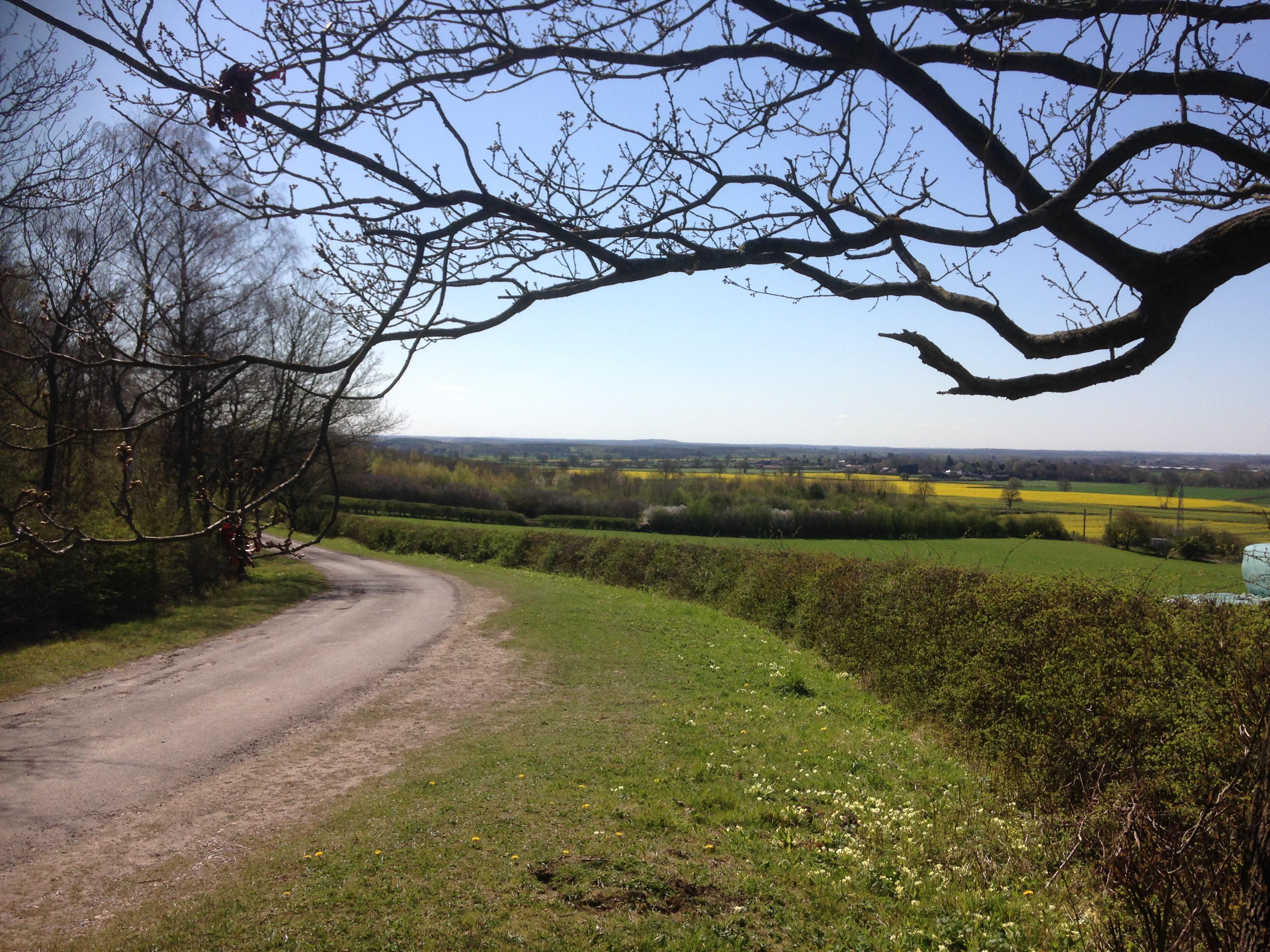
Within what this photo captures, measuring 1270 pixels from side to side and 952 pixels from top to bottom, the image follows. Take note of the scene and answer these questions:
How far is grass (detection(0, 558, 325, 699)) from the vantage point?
38.1 ft

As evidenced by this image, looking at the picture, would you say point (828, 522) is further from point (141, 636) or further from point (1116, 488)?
point (141, 636)

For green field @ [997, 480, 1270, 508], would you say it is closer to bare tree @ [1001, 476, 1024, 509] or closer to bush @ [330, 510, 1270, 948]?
bare tree @ [1001, 476, 1024, 509]

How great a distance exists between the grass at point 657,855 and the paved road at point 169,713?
213cm

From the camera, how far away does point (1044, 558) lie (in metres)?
17.0

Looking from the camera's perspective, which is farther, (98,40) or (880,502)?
(880,502)

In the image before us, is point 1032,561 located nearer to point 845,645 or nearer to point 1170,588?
point 845,645

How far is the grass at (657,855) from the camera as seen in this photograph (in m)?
4.85

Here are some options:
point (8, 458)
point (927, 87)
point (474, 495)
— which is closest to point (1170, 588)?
point (927, 87)

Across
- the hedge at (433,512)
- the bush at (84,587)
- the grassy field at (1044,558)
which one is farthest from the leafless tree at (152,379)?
the hedge at (433,512)

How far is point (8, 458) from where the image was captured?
1348 cm

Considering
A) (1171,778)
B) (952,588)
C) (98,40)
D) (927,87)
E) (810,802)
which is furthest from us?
(952,588)

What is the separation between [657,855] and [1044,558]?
14078 mm

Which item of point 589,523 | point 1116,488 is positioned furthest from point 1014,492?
point 589,523

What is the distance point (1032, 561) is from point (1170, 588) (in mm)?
7910
